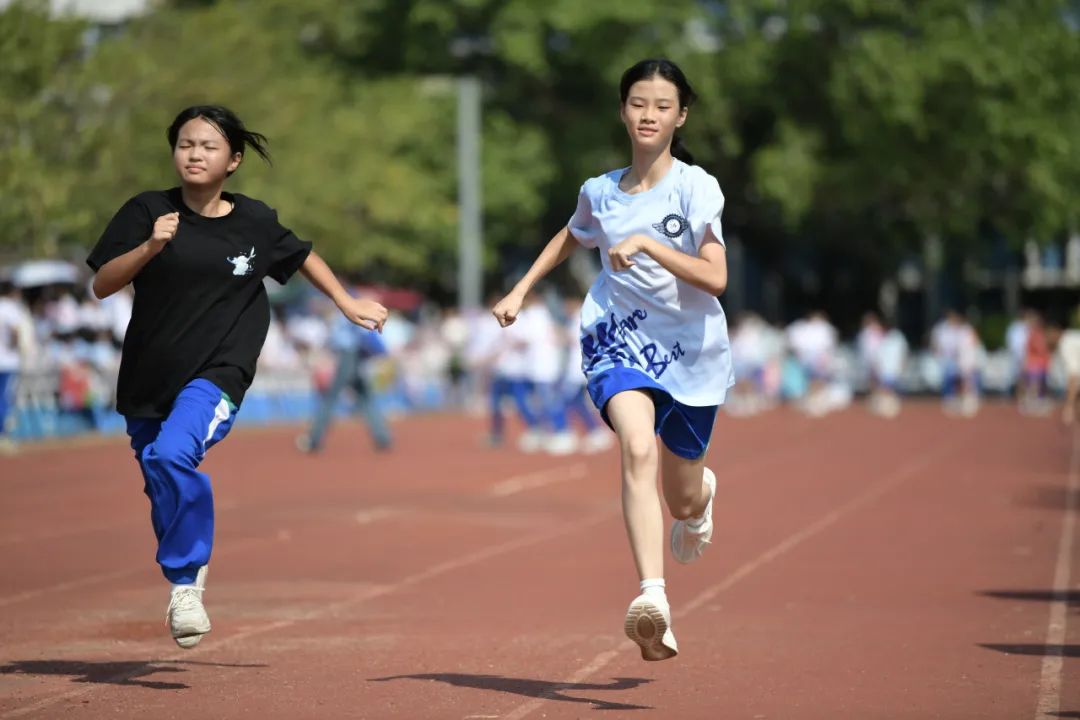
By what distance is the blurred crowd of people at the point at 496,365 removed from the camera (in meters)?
23.4

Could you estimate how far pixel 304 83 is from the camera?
124 feet

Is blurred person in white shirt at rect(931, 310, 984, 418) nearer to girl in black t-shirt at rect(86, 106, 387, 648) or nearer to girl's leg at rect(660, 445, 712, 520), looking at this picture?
girl's leg at rect(660, 445, 712, 520)

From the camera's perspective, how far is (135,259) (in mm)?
7117

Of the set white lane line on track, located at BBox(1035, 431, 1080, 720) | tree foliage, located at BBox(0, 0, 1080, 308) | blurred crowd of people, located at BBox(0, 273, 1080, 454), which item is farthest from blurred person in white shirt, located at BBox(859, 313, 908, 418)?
white lane line on track, located at BBox(1035, 431, 1080, 720)

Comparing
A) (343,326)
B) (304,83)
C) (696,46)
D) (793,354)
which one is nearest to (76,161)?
(343,326)

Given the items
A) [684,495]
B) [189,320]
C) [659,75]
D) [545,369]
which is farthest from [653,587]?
[545,369]

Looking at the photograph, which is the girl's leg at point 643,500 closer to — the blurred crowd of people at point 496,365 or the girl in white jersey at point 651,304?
the girl in white jersey at point 651,304

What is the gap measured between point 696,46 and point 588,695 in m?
40.0

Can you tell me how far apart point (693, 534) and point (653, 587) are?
1201 millimetres

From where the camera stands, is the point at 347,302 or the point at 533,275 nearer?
the point at 533,275

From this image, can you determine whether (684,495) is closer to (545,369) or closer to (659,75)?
(659,75)

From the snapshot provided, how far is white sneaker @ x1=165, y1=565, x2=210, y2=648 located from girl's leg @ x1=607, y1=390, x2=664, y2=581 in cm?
160

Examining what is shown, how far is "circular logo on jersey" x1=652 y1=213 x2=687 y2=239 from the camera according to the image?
23.4 ft

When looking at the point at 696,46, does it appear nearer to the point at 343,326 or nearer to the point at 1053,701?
the point at 343,326
